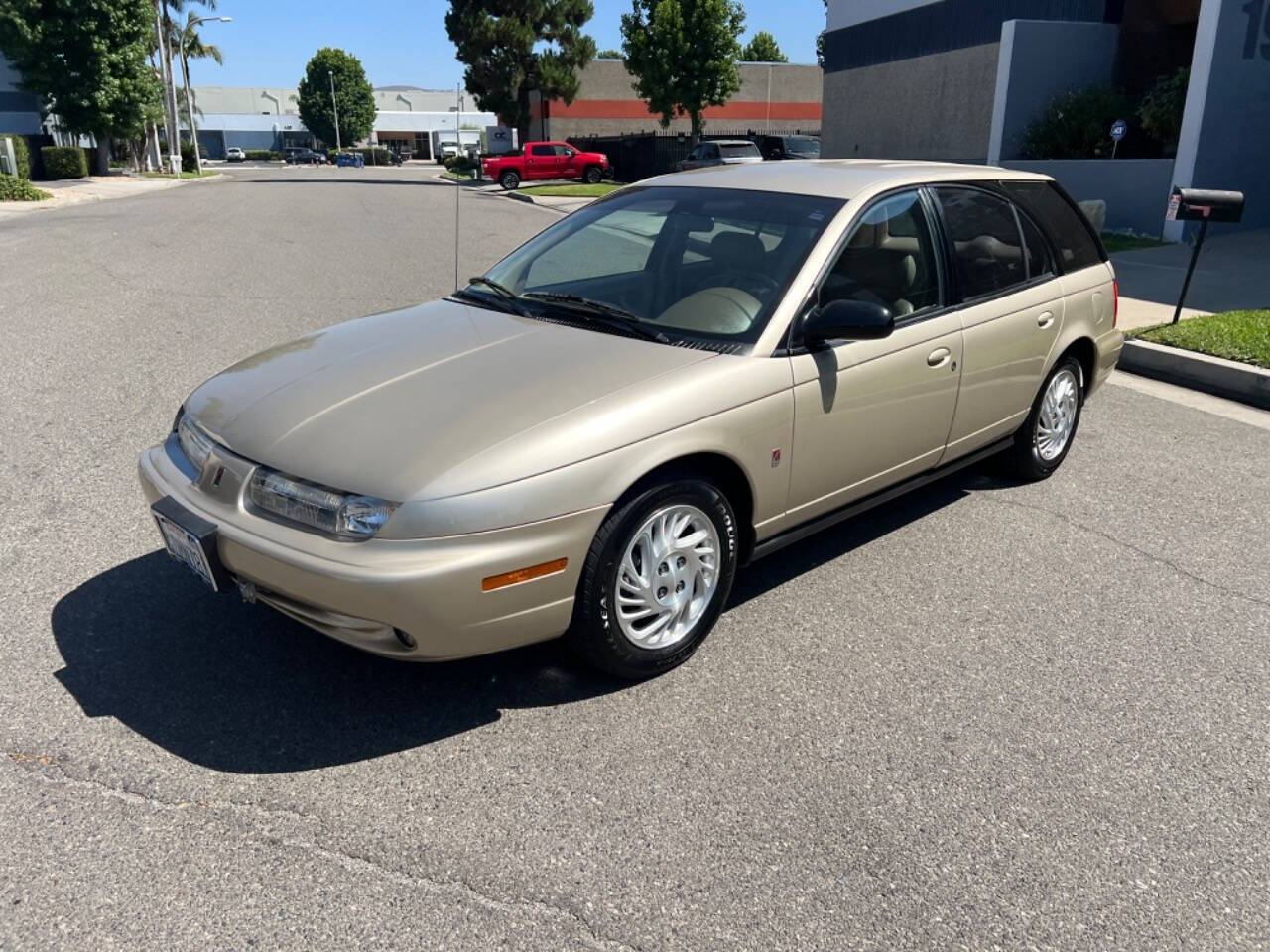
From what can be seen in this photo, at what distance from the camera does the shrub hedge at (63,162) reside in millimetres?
37656

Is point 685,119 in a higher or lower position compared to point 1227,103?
higher

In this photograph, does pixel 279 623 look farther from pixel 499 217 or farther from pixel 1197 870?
pixel 499 217

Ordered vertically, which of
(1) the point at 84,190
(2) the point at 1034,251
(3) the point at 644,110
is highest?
(3) the point at 644,110

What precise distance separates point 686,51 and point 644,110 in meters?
24.0

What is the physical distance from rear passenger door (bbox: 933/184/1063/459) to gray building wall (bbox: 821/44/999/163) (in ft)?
58.2

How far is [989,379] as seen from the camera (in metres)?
4.52

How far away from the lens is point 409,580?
271 cm

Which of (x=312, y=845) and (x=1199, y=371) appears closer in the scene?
(x=312, y=845)

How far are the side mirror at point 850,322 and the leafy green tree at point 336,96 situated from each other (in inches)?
4460

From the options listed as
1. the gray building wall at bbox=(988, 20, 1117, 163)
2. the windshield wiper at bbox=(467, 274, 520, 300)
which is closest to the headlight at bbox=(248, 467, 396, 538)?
the windshield wiper at bbox=(467, 274, 520, 300)

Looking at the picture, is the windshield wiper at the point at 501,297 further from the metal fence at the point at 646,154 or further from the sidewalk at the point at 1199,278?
the metal fence at the point at 646,154

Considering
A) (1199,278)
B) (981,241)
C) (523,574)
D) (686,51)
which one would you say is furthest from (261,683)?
(686,51)

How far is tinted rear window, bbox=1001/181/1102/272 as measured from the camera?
4.99 meters

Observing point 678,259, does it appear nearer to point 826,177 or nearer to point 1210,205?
point 826,177
